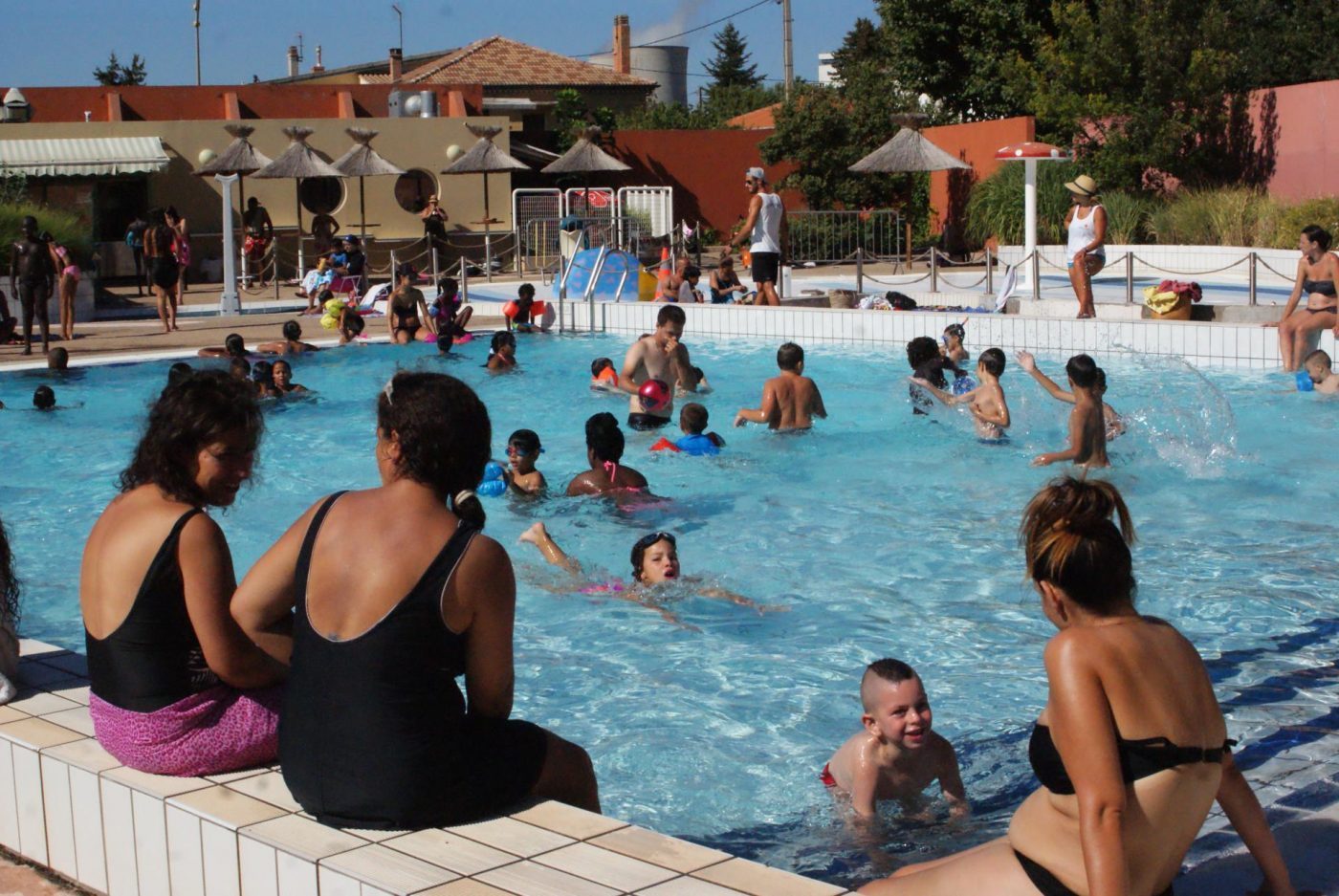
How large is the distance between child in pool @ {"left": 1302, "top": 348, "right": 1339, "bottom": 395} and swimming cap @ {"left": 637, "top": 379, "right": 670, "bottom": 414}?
5.64 m

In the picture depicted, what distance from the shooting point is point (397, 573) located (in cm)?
301

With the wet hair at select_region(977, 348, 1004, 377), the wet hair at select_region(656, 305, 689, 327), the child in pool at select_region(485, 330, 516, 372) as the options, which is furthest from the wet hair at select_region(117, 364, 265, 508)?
the child in pool at select_region(485, 330, 516, 372)

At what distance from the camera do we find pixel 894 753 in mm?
4504

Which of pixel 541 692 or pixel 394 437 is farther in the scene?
pixel 541 692

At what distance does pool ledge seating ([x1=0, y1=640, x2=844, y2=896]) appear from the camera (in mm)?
2957

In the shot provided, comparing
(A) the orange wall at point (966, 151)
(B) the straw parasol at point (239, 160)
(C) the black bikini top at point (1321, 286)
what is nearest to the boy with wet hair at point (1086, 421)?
(C) the black bikini top at point (1321, 286)

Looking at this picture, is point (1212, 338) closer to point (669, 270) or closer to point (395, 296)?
point (669, 270)

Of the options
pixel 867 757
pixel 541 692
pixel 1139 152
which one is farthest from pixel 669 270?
pixel 867 757

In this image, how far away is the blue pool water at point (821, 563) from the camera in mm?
5590

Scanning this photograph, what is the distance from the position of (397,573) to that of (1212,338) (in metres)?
12.9

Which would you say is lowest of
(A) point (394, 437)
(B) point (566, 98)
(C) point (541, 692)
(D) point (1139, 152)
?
(C) point (541, 692)

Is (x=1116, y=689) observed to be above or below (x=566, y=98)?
below

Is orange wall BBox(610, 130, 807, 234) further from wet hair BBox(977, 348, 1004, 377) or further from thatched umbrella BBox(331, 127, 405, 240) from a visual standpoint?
wet hair BBox(977, 348, 1004, 377)

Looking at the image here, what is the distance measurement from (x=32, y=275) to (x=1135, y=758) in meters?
15.2
